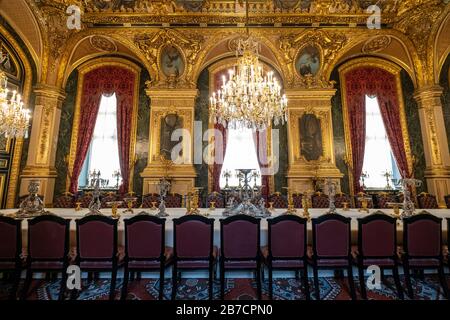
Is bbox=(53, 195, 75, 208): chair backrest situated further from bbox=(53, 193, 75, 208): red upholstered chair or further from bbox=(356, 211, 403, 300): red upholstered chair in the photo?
bbox=(356, 211, 403, 300): red upholstered chair

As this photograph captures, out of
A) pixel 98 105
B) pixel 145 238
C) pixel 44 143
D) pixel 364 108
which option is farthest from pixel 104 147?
pixel 364 108

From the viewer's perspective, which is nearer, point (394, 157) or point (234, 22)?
point (234, 22)

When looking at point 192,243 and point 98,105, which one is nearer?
point 192,243

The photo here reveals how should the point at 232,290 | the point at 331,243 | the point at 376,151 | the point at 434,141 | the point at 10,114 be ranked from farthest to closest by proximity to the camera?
the point at 376,151
the point at 434,141
the point at 10,114
the point at 232,290
the point at 331,243

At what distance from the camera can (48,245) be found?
256 centimetres

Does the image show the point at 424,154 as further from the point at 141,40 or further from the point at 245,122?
the point at 141,40

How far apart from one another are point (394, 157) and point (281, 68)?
15.9 ft

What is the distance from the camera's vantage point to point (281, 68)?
6.65m

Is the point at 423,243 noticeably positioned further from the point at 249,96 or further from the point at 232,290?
the point at 249,96

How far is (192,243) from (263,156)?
461cm

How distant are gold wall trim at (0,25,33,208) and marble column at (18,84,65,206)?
0.24 meters

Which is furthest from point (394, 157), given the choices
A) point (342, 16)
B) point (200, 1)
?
point (200, 1)

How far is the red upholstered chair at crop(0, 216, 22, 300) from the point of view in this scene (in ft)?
8.26
